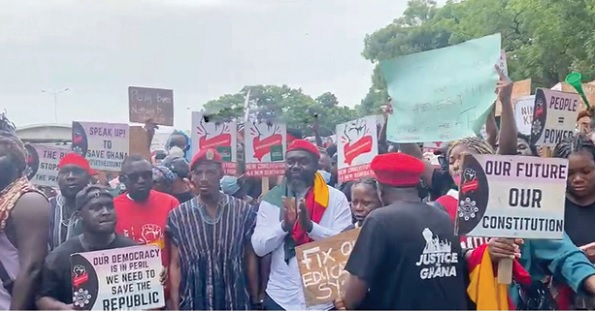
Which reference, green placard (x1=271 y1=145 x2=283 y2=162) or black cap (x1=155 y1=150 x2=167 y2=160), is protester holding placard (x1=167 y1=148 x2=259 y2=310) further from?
black cap (x1=155 y1=150 x2=167 y2=160)

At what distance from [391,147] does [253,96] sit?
4862 mm

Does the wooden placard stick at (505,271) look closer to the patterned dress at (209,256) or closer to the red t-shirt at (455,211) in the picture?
the red t-shirt at (455,211)

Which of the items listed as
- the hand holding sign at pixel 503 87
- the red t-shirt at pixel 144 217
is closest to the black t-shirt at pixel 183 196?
the red t-shirt at pixel 144 217

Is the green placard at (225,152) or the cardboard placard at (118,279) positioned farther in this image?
the green placard at (225,152)

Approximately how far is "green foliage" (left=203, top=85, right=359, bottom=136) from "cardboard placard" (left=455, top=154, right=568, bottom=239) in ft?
12.9

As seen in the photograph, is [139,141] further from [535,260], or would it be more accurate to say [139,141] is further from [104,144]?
[535,260]

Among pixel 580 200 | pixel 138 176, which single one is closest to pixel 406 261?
pixel 580 200

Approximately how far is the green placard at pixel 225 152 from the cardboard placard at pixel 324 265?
3.24m

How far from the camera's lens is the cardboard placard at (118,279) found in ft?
13.7

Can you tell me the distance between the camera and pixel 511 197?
377 centimetres

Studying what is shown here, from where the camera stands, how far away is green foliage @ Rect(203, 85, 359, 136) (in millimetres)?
8367

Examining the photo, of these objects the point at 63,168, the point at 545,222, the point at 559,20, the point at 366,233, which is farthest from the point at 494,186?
the point at 559,20

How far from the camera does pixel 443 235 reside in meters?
3.77

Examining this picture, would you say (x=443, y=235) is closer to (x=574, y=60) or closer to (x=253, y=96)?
(x=253, y=96)
